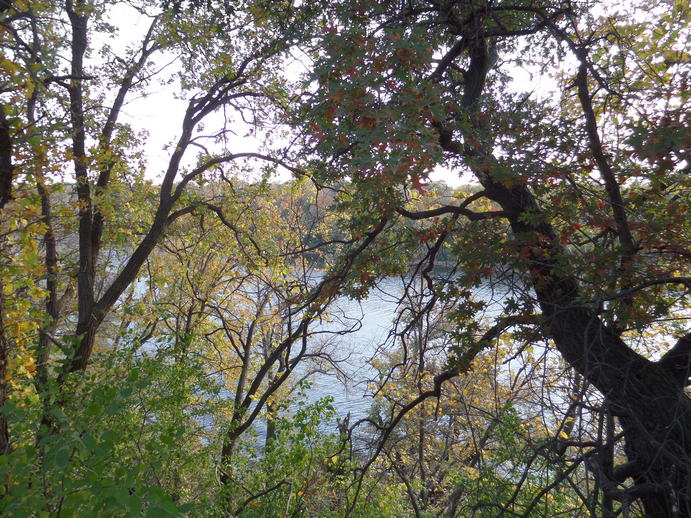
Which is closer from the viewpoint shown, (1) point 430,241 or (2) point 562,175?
(2) point 562,175

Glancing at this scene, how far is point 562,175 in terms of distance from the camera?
325 cm

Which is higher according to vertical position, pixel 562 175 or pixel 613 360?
pixel 562 175

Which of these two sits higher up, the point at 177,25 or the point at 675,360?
the point at 177,25

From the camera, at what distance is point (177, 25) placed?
605 cm

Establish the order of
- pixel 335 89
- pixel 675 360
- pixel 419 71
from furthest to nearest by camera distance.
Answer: pixel 675 360, pixel 419 71, pixel 335 89

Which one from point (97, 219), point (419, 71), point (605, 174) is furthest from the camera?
point (97, 219)

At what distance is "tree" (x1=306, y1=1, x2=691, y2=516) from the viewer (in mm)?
2555

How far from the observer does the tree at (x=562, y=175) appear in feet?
8.38

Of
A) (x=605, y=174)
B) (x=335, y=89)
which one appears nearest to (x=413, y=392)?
(x=605, y=174)

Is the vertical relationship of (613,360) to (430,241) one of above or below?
below

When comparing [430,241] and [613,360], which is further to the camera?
[430,241]

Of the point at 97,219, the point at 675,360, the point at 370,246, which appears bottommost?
the point at 675,360

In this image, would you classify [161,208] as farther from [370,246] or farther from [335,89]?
[335,89]

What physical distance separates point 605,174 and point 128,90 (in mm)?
7316
